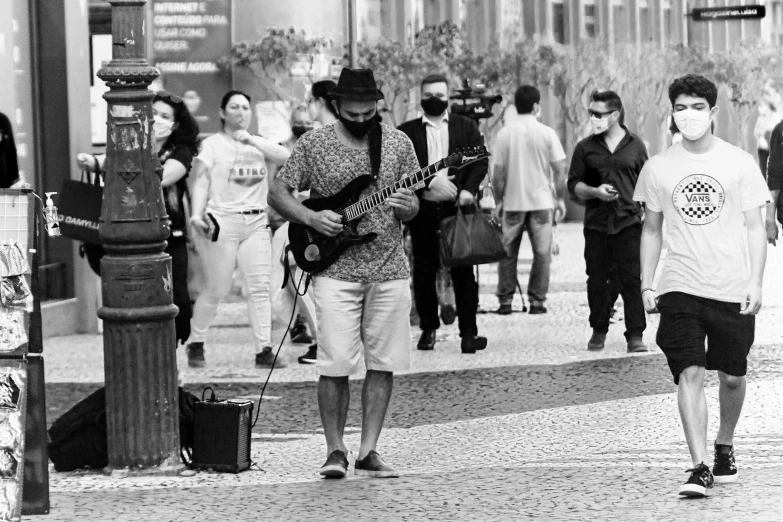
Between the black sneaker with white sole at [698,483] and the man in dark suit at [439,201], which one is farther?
the man in dark suit at [439,201]

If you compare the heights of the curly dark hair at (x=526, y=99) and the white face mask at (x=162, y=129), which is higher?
the curly dark hair at (x=526, y=99)

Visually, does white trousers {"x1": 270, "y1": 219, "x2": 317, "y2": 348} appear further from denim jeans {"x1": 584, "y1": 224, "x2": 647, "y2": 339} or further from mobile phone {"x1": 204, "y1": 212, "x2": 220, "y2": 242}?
denim jeans {"x1": 584, "y1": 224, "x2": 647, "y2": 339}

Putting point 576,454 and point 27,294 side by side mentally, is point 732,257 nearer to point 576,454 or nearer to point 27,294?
point 576,454

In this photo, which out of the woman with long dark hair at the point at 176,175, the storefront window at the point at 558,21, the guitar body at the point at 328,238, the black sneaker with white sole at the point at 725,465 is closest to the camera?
the black sneaker with white sole at the point at 725,465

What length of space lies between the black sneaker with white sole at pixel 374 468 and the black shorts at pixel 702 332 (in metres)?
1.34

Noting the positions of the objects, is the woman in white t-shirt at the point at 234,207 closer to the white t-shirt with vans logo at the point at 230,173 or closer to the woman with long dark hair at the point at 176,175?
the white t-shirt with vans logo at the point at 230,173

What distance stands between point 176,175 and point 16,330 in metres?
4.73

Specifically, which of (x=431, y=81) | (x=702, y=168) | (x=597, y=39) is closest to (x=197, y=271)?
(x=431, y=81)

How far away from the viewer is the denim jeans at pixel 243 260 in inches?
455

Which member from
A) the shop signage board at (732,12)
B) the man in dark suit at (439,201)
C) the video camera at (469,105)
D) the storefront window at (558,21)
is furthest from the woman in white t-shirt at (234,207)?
the storefront window at (558,21)

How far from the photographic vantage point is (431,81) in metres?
12.4

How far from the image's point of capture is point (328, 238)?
7.64 metres

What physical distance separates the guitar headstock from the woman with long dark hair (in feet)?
10.7

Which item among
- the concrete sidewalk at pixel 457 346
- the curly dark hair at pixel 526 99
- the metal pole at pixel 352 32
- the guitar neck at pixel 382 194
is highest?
the metal pole at pixel 352 32
